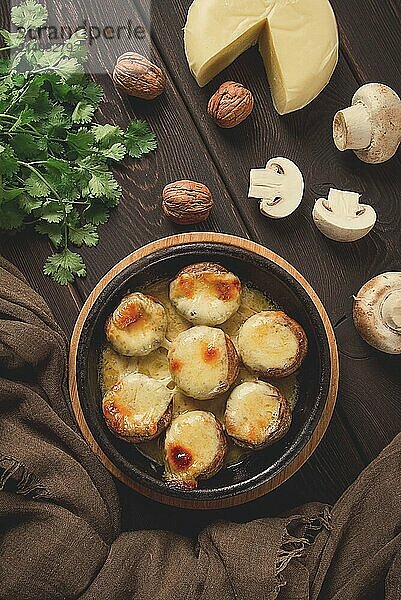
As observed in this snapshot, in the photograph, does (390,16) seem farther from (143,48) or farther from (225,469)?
(225,469)

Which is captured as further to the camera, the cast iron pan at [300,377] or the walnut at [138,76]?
the walnut at [138,76]

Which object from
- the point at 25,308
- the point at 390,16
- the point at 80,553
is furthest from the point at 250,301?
the point at 390,16

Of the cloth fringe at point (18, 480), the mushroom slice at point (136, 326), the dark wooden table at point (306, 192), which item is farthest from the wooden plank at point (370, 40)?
the cloth fringe at point (18, 480)

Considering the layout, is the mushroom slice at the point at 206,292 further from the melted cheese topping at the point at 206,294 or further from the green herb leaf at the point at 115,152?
the green herb leaf at the point at 115,152

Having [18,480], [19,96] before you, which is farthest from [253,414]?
[19,96]

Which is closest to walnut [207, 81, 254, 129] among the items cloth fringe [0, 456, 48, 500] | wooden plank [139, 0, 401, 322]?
wooden plank [139, 0, 401, 322]

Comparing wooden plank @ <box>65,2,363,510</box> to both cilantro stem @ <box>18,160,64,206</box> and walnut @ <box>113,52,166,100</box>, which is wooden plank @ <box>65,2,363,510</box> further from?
cilantro stem @ <box>18,160,64,206</box>
